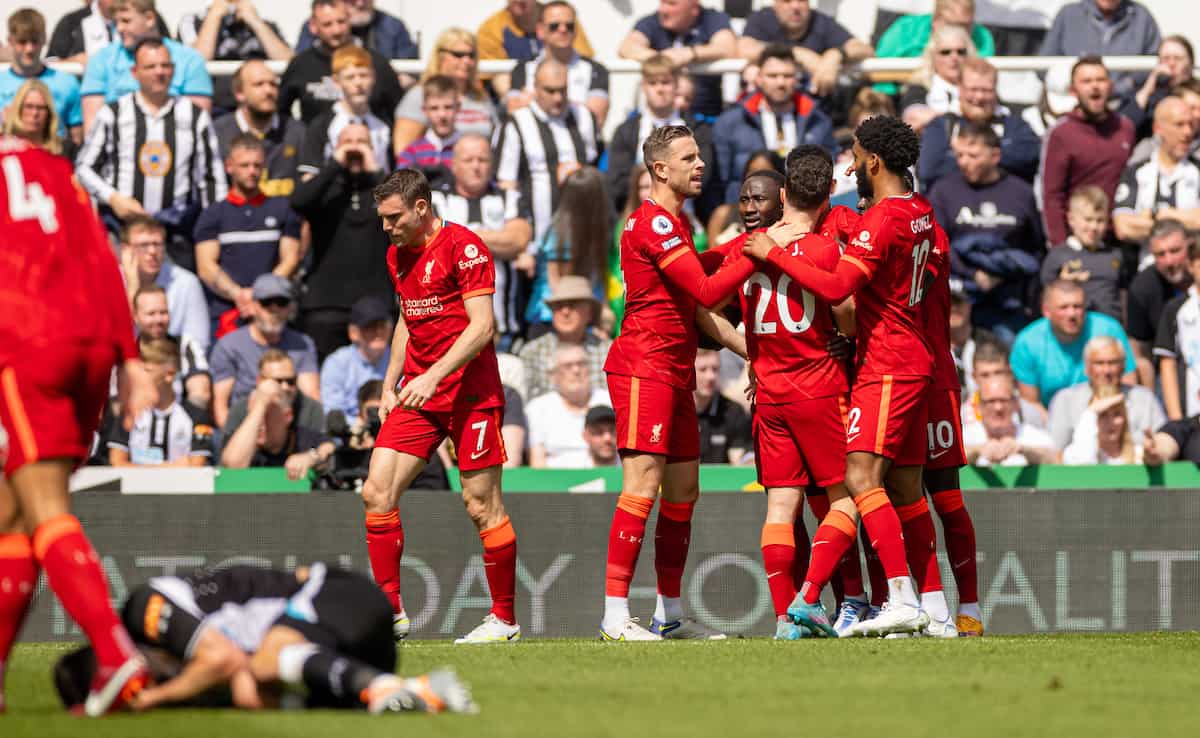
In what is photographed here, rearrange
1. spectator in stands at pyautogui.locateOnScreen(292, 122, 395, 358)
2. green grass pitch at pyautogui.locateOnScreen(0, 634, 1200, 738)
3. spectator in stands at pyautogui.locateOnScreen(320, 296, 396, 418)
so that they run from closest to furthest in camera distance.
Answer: green grass pitch at pyautogui.locateOnScreen(0, 634, 1200, 738) < spectator in stands at pyautogui.locateOnScreen(320, 296, 396, 418) < spectator in stands at pyautogui.locateOnScreen(292, 122, 395, 358)

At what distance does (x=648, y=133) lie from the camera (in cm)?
1446

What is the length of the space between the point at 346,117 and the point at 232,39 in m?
2.13

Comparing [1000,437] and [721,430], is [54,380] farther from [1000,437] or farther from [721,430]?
[1000,437]

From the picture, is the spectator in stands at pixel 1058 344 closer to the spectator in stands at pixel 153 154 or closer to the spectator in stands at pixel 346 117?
the spectator in stands at pixel 346 117

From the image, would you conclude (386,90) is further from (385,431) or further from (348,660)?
(348,660)

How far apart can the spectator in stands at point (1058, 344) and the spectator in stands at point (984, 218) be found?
59cm

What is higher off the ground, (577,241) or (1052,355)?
(577,241)

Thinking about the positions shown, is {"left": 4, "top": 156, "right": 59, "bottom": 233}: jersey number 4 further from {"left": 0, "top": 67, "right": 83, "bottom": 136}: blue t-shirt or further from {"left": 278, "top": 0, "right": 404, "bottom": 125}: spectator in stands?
{"left": 0, "top": 67, "right": 83, "bottom": 136}: blue t-shirt

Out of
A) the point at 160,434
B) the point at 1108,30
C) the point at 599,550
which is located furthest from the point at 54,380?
the point at 1108,30

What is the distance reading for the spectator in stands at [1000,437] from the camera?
1273 cm

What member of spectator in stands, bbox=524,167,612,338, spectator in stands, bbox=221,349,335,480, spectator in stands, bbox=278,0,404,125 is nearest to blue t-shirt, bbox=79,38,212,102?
spectator in stands, bbox=278,0,404,125

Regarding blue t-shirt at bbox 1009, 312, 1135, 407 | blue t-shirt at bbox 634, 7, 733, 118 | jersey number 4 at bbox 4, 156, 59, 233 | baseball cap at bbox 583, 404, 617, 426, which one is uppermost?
blue t-shirt at bbox 634, 7, 733, 118

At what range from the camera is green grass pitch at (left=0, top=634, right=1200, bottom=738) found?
5820 millimetres

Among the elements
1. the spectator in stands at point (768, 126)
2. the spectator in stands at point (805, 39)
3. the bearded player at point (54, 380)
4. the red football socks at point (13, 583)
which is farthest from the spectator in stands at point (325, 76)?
the red football socks at point (13, 583)
